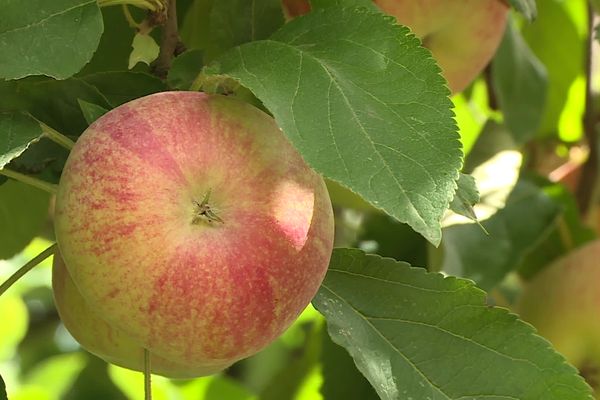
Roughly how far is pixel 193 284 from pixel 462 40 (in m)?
0.59

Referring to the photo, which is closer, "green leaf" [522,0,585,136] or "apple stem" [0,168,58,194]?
"apple stem" [0,168,58,194]

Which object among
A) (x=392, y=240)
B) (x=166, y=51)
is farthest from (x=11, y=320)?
(x=166, y=51)

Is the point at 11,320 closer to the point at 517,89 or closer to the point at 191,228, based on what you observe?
the point at 517,89

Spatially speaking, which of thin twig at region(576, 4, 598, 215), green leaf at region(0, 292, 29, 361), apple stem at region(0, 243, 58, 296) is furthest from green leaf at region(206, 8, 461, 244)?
green leaf at region(0, 292, 29, 361)

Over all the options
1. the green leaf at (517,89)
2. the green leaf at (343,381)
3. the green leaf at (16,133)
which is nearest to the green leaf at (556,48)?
the green leaf at (517,89)

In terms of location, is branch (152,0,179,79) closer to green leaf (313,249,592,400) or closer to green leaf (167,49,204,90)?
green leaf (167,49,204,90)

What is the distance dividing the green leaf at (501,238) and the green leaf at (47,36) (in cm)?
58

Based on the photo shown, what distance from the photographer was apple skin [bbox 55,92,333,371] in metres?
0.73

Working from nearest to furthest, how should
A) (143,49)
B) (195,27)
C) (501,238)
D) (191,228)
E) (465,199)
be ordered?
(191,228) < (465,199) < (143,49) < (195,27) < (501,238)

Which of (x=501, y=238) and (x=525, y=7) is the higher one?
(x=525, y=7)

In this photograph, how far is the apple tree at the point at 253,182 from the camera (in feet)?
2.43

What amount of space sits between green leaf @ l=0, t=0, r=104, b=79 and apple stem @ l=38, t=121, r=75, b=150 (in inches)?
2.3

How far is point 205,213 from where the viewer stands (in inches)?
29.9

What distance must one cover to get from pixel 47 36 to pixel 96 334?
0.85 ft
